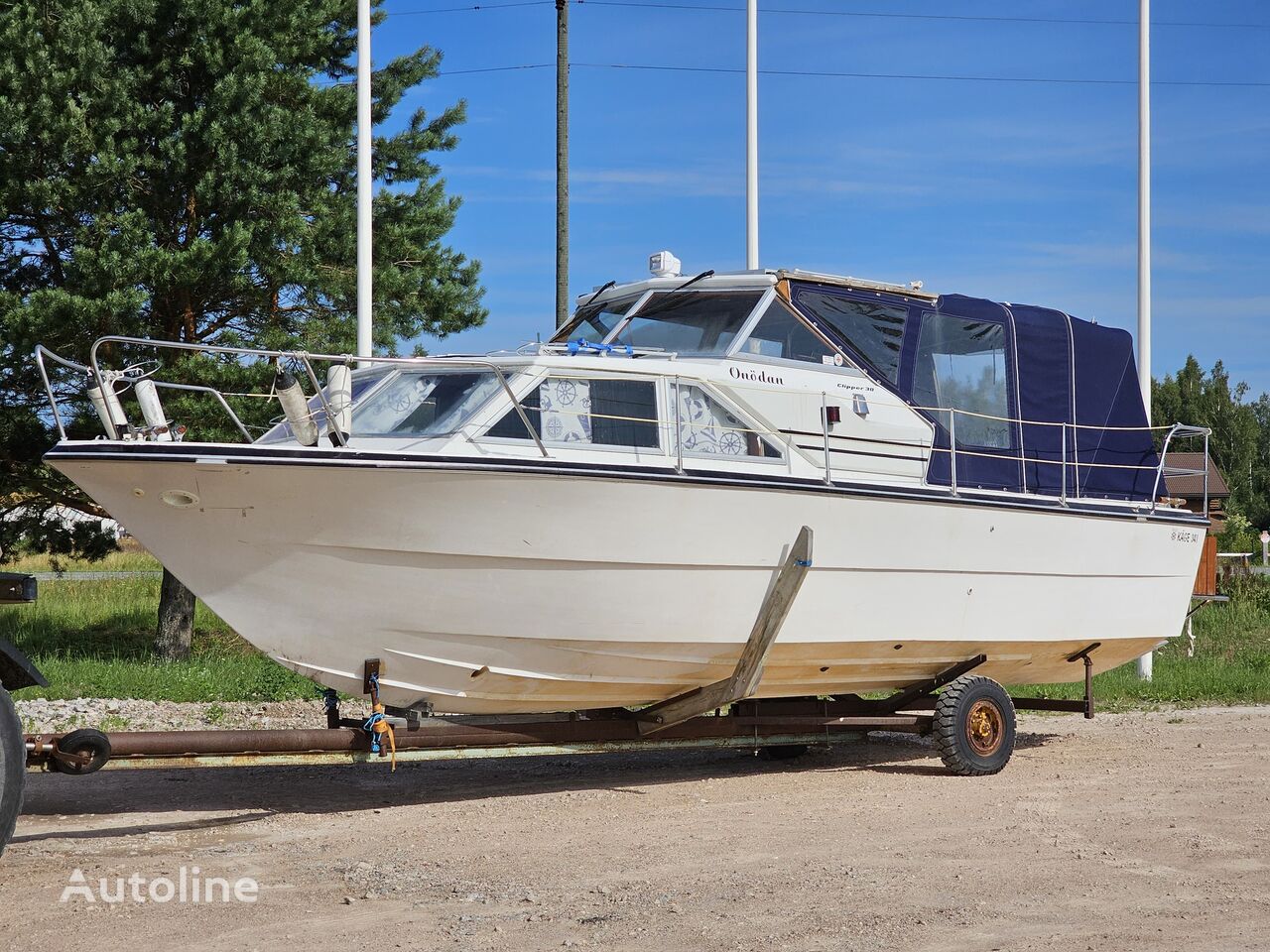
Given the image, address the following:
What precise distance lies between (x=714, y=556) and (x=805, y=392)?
1382mm

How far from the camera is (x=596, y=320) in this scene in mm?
9367

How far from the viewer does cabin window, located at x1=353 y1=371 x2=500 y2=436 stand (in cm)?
733

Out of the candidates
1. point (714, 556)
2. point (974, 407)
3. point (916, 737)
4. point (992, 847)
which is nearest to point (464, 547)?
point (714, 556)

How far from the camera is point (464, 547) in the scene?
6.99m

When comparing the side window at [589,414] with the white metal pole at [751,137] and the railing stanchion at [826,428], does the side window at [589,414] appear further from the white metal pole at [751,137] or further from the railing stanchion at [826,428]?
the white metal pole at [751,137]

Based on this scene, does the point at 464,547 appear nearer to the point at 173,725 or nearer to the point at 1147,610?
the point at 173,725

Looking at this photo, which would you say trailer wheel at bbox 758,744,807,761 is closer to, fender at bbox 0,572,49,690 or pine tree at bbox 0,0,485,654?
fender at bbox 0,572,49,690

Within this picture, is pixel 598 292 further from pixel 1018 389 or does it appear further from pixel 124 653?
pixel 124 653

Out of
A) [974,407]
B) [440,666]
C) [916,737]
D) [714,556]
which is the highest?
[974,407]

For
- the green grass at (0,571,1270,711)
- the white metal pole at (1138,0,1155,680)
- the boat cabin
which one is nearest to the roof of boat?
the boat cabin

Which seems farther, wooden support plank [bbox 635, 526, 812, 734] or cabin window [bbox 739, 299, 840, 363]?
cabin window [bbox 739, 299, 840, 363]

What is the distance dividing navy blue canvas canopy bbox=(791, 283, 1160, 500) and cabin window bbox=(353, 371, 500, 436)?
96.1 inches

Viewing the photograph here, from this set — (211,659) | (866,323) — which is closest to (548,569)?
(866,323)

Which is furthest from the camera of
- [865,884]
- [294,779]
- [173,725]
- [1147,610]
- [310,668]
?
[173,725]
